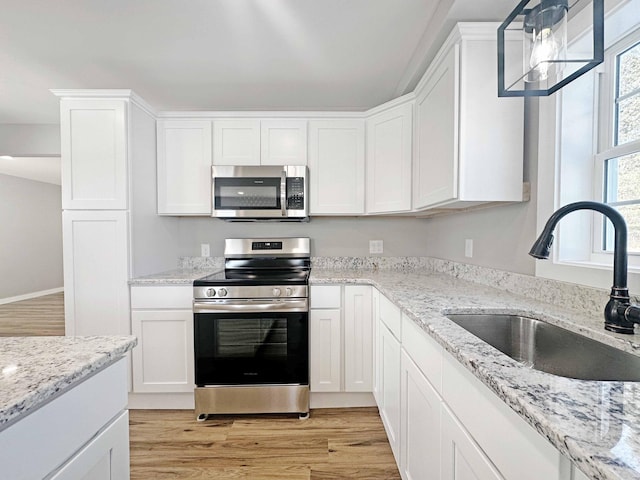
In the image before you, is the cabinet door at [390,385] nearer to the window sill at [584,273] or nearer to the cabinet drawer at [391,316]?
the cabinet drawer at [391,316]

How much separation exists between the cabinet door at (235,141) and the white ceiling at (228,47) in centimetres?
27

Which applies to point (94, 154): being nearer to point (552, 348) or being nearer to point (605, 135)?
point (552, 348)

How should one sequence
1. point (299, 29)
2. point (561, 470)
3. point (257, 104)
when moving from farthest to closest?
point (257, 104) → point (299, 29) → point (561, 470)

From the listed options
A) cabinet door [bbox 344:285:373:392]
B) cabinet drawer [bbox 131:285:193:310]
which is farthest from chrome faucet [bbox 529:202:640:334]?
cabinet drawer [bbox 131:285:193:310]

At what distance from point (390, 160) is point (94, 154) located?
6.74ft

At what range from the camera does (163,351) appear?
2.22 meters

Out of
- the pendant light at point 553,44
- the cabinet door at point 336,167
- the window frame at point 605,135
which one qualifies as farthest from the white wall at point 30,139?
the window frame at point 605,135

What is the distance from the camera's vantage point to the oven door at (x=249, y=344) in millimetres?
2143

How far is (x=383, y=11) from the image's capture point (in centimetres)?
168

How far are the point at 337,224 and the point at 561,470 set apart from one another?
2.43 meters

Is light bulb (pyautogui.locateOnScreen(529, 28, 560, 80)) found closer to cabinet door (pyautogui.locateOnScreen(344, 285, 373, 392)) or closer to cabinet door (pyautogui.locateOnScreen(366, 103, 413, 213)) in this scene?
cabinet door (pyautogui.locateOnScreen(366, 103, 413, 213))

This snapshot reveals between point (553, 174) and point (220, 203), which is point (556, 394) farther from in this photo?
point (220, 203)

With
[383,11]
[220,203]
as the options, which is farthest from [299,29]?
[220,203]

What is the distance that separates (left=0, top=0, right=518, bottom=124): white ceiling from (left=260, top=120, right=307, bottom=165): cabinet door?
0.26 m
